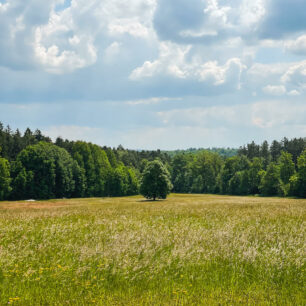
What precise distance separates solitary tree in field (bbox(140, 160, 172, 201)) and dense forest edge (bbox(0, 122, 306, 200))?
1923 cm

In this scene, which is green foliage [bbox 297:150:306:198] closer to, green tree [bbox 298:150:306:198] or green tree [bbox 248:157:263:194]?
green tree [bbox 298:150:306:198]

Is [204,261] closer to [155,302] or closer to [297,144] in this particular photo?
[155,302]

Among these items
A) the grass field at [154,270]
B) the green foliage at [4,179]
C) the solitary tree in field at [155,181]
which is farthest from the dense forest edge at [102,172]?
the grass field at [154,270]

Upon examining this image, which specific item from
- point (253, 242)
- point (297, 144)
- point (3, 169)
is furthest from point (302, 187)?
point (253, 242)

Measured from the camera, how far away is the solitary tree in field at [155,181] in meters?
66.4

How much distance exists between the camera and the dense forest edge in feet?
271

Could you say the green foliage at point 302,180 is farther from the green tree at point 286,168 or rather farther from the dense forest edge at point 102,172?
the green tree at point 286,168

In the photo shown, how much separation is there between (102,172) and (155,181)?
45253 mm

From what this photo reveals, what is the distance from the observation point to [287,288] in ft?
25.7

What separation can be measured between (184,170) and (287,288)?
5757 inches

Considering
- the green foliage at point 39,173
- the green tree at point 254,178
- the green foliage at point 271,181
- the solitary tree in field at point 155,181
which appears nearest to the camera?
the solitary tree in field at point 155,181

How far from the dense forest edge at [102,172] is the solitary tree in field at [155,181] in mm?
19228

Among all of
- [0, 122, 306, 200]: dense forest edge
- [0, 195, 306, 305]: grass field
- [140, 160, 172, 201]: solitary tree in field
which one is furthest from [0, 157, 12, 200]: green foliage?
[0, 195, 306, 305]: grass field

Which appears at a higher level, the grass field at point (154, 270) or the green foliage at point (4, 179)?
the green foliage at point (4, 179)
